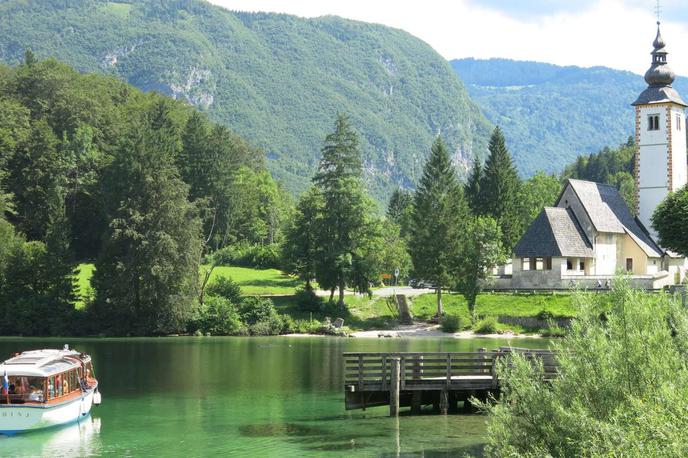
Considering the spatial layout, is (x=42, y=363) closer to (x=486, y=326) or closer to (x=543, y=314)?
(x=486, y=326)

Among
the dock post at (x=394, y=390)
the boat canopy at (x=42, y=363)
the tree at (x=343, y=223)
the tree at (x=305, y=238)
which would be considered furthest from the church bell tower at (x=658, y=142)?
the boat canopy at (x=42, y=363)

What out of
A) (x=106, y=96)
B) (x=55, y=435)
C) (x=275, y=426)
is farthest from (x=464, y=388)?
(x=106, y=96)

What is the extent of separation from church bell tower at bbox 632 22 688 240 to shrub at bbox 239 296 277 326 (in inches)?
1387

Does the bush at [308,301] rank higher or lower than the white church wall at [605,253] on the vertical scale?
lower

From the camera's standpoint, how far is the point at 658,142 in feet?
294

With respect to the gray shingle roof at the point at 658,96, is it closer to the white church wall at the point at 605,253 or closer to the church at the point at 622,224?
the church at the point at 622,224

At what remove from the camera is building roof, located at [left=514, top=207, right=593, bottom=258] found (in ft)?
271

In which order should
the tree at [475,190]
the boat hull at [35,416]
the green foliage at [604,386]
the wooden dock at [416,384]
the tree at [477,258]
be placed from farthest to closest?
the tree at [475,190] → the tree at [477,258] → the wooden dock at [416,384] → the boat hull at [35,416] → the green foliage at [604,386]

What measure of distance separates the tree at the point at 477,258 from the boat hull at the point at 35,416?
45.9 metres

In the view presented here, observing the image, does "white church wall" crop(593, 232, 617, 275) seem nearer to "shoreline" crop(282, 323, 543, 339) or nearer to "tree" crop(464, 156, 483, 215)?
"shoreline" crop(282, 323, 543, 339)

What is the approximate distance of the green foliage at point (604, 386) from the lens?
17.3 meters

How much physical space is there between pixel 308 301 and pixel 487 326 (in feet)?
51.8

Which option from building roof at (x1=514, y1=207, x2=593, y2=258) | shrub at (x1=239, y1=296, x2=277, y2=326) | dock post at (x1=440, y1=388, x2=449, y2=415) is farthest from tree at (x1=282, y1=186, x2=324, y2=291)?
dock post at (x1=440, y1=388, x2=449, y2=415)

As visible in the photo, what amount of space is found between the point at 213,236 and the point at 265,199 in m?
28.7
